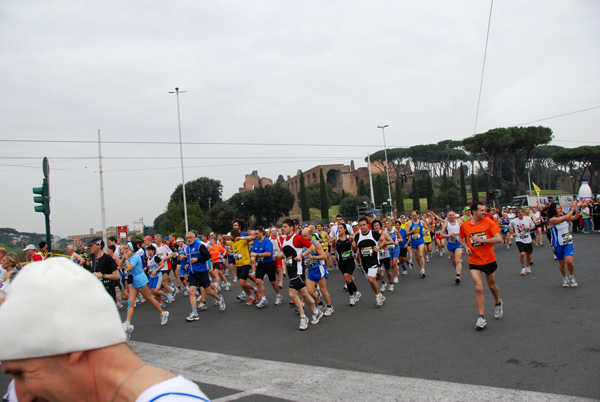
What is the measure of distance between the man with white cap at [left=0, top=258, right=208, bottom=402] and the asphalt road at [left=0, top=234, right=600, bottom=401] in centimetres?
402

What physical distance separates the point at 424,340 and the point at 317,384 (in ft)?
7.33

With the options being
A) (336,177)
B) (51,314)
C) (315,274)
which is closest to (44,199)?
(315,274)

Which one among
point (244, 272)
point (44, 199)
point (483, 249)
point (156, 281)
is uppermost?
point (44, 199)

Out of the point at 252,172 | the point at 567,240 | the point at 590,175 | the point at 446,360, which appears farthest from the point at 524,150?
the point at 252,172

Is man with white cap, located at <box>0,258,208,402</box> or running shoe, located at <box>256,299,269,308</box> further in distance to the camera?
running shoe, located at <box>256,299,269,308</box>

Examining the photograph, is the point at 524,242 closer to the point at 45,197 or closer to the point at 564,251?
the point at 564,251

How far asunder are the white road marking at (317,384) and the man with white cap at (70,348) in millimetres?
3978

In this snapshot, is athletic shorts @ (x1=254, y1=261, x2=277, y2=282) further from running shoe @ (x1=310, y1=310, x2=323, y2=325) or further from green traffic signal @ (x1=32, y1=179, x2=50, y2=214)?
green traffic signal @ (x1=32, y1=179, x2=50, y2=214)

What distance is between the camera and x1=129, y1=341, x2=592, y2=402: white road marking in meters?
4.57

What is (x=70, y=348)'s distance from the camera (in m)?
1.18

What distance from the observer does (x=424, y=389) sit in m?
4.82

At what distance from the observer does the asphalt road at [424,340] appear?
5020mm

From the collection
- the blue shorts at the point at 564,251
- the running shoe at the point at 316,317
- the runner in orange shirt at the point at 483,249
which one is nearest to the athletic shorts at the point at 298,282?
the running shoe at the point at 316,317

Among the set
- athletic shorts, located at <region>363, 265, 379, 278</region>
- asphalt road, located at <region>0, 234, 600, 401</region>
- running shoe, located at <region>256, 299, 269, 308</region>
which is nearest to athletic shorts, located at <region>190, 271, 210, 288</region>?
asphalt road, located at <region>0, 234, 600, 401</region>
